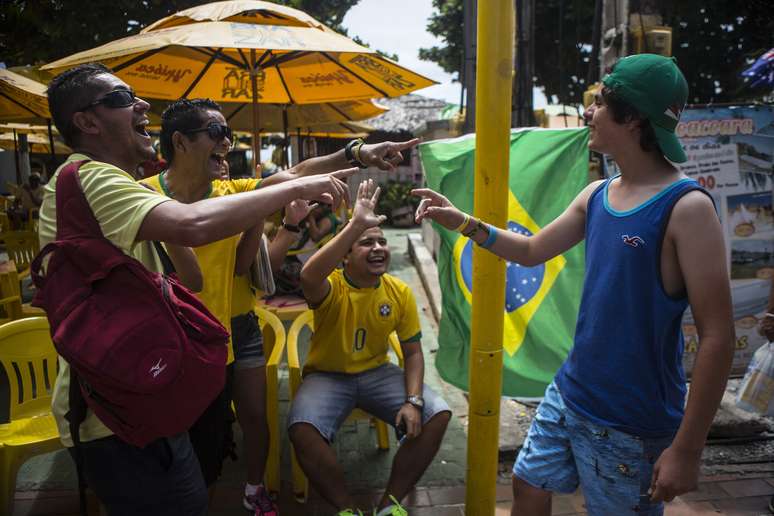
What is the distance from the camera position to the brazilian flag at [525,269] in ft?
11.4

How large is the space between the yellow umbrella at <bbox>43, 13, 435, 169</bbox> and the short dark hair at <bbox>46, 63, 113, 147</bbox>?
1467 mm

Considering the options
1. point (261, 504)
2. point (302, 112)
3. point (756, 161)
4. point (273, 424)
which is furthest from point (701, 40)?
point (261, 504)

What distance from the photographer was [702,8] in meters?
12.2

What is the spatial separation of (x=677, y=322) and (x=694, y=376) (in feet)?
0.74

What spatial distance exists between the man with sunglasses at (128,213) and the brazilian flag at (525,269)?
1.78 meters

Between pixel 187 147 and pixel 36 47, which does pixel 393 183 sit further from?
pixel 187 147

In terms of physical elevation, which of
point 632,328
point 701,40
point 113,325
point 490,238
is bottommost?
point 632,328

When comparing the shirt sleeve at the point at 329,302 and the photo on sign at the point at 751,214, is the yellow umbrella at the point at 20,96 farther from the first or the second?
the photo on sign at the point at 751,214

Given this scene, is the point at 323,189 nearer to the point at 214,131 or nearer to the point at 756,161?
the point at 214,131

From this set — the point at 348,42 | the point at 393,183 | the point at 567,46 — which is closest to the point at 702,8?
the point at 567,46

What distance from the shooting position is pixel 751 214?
13.8 feet

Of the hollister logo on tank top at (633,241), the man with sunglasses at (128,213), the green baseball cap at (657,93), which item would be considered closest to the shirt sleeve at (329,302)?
the man with sunglasses at (128,213)

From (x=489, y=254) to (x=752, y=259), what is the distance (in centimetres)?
313

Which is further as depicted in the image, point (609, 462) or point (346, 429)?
point (346, 429)
